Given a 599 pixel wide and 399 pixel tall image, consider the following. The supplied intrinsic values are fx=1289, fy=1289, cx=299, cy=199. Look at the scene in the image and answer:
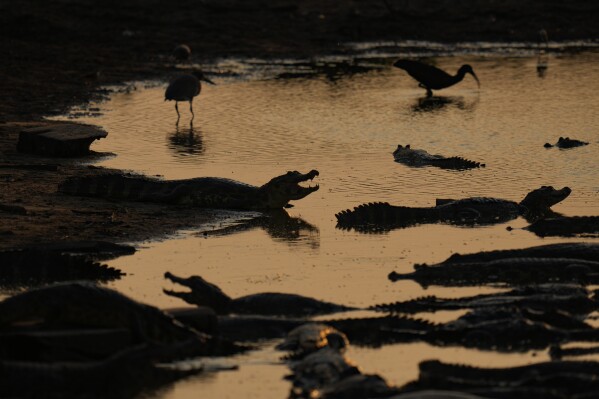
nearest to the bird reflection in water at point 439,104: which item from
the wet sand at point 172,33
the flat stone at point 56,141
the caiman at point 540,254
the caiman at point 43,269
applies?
the wet sand at point 172,33

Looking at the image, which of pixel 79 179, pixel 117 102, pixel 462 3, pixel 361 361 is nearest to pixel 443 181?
pixel 79 179

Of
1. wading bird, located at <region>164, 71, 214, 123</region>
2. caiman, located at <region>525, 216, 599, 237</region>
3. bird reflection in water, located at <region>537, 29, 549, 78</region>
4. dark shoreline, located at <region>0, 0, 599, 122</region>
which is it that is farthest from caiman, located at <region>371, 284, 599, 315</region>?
bird reflection in water, located at <region>537, 29, 549, 78</region>

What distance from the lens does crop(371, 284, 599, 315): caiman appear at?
790 cm

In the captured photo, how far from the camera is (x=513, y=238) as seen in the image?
10734 millimetres

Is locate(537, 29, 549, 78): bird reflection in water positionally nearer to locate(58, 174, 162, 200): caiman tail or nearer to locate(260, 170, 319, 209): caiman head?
locate(260, 170, 319, 209): caiman head

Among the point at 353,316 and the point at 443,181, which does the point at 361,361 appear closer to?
the point at 353,316

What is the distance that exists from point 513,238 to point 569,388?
4521 millimetres

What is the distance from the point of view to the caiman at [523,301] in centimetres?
790

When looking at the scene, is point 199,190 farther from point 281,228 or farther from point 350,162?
point 350,162

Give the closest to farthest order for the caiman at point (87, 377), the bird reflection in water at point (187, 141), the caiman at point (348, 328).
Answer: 1. the caiman at point (87, 377)
2. the caiman at point (348, 328)
3. the bird reflection in water at point (187, 141)

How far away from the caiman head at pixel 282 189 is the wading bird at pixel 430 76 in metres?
10.1

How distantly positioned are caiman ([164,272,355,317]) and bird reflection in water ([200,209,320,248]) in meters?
2.45

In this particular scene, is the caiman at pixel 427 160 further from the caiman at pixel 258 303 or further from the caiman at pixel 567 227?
the caiman at pixel 258 303

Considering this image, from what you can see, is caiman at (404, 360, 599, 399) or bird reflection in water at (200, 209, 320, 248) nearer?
caiman at (404, 360, 599, 399)
